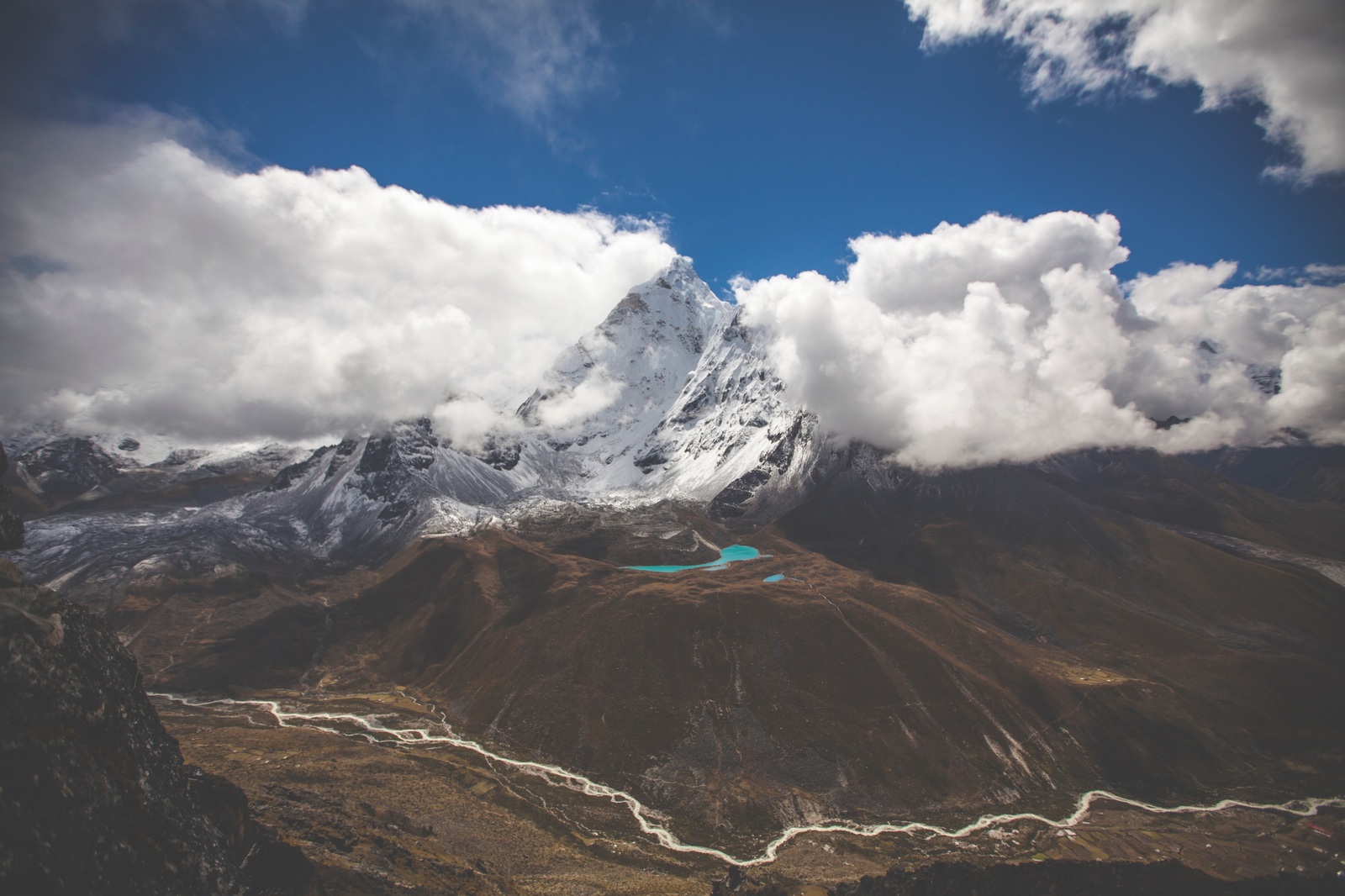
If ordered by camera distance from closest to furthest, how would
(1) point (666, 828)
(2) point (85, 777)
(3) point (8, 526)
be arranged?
(2) point (85, 777), (3) point (8, 526), (1) point (666, 828)

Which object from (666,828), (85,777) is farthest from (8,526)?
(666,828)

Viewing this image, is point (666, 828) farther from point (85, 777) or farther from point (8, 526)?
point (8, 526)

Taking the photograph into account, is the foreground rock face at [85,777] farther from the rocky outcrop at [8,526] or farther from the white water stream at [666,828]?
the white water stream at [666,828]

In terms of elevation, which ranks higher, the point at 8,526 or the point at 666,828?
the point at 8,526

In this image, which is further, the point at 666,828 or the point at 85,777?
the point at 666,828

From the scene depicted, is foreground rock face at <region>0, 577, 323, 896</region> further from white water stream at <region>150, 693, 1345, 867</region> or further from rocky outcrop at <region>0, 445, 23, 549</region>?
white water stream at <region>150, 693, 1345, 867</region>

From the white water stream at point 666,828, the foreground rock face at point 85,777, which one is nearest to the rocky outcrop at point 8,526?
the foreground rock face at point 85,777

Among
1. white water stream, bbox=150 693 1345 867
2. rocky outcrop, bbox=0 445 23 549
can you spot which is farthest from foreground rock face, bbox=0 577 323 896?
white water stream, bbox=150 693 1345 867
